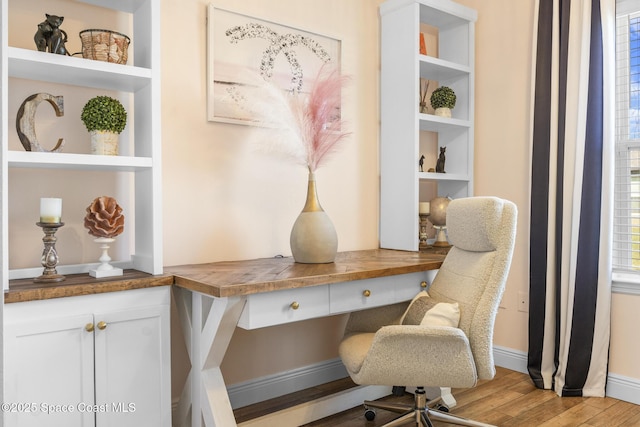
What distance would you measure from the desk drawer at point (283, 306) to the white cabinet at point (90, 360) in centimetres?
35

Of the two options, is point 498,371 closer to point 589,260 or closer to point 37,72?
point 589,260

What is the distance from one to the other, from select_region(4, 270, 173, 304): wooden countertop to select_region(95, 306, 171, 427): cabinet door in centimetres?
10

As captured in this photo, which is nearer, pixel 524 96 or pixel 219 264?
pixel 219 264

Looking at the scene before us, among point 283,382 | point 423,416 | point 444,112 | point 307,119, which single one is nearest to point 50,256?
point 307,119

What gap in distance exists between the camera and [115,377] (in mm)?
1822

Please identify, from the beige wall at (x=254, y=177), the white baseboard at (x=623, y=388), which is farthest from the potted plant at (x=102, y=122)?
the white baseboard at (x=623, y=388)

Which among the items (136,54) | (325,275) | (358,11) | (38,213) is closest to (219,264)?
(325,275)

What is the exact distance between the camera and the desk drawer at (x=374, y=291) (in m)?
2.13

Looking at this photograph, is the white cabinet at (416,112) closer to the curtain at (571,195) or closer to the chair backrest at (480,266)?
the curtain at (571,195)

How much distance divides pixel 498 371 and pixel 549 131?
1.50m

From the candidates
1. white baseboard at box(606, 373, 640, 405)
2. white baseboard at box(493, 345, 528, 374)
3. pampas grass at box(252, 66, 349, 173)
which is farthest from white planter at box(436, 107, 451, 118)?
white baseboard at box(606, 373, 640, 405)

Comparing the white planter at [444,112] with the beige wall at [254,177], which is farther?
the white planter at [444,112]

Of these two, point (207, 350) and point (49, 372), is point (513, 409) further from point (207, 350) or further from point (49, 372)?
point (49, 372)

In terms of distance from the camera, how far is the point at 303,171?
111 inches
